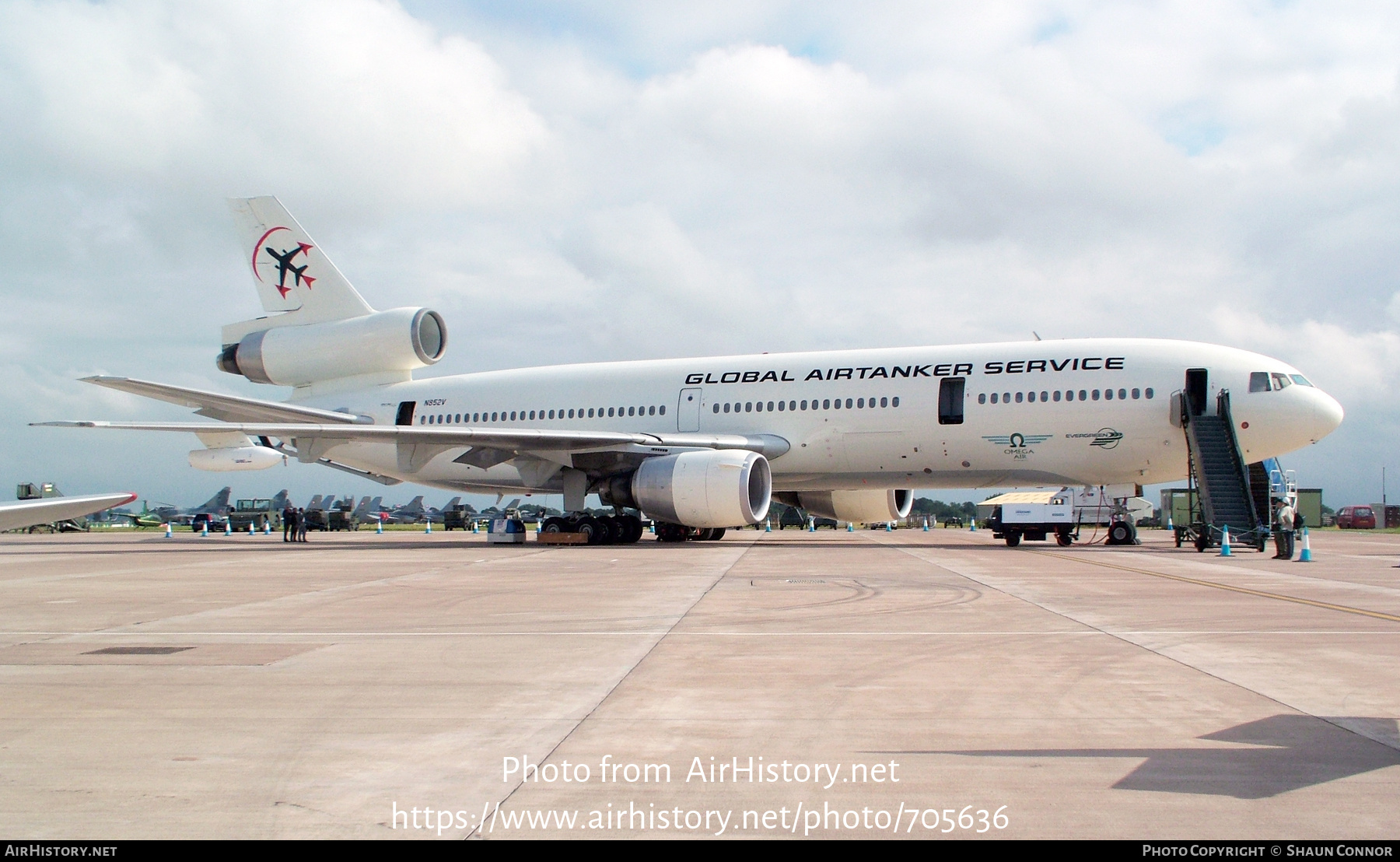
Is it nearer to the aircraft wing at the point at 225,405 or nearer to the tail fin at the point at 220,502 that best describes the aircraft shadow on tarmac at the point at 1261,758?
the aircraft wing at the point at 225,405

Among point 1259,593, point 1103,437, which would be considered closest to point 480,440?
point 1103,437

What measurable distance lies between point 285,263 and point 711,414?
12.5 m

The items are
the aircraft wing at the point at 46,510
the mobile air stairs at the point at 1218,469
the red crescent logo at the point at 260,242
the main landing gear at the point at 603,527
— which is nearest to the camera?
the aircraft wing at the point at 46,510

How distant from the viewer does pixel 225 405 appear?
23781 mm

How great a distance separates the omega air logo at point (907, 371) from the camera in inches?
816

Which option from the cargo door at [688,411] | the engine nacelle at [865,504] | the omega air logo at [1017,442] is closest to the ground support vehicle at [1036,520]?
the engine nacelle at [865,504]

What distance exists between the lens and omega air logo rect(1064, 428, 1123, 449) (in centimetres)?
2036

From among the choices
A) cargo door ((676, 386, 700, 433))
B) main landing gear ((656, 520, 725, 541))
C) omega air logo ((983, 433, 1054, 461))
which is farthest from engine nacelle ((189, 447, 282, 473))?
omega air logo ((983, 433, 1054, 461))

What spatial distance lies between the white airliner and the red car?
42254 mm

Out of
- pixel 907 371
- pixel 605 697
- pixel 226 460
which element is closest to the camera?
pixel 605 697

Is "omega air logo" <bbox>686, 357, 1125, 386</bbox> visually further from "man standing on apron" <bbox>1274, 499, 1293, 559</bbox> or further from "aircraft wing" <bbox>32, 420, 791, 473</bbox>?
"man standing on apron" <bbox>1274, 499, 1293, 559</bbox>

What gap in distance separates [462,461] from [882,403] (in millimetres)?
9668

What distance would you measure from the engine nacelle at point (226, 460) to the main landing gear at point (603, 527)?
31.0 ft

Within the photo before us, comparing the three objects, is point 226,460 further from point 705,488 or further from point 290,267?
point 705,488
